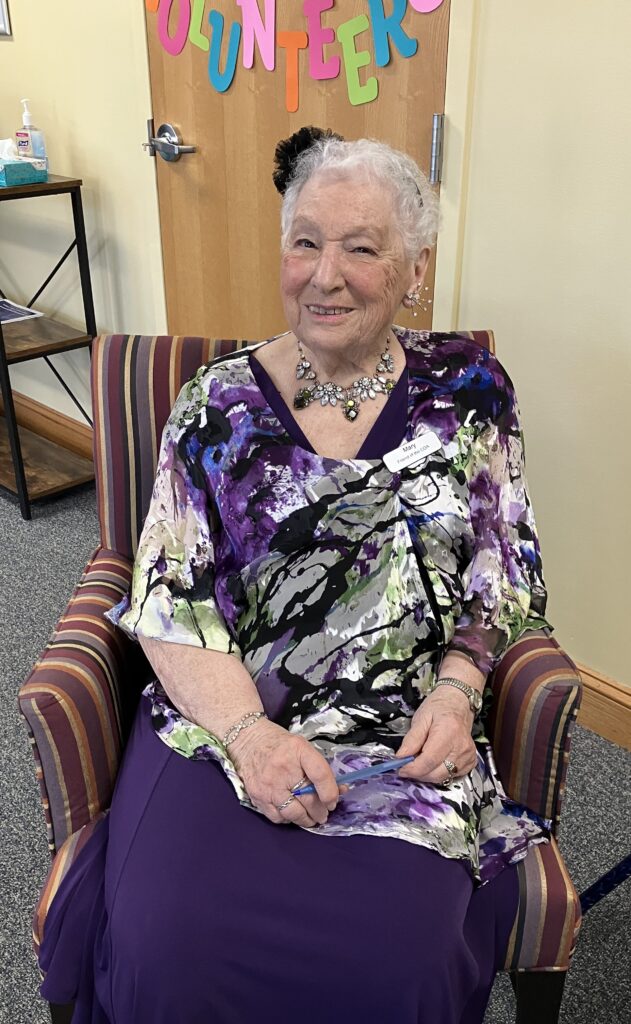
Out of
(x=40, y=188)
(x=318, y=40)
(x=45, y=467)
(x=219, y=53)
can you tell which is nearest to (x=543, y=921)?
(x=318, y=40)

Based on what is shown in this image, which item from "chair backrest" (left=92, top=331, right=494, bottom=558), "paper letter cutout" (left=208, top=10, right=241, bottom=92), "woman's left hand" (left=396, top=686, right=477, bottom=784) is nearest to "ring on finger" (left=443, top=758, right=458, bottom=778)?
"woman's left hand" (left=396, top=686, right=477, bottom=784)

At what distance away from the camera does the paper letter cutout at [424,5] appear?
5.66 ft

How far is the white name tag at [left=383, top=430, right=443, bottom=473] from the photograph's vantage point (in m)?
1.27

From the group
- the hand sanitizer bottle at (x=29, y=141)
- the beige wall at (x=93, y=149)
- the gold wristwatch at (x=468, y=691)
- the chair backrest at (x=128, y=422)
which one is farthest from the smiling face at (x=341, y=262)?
the hand sanitizer bottle at (x=29, y=141)

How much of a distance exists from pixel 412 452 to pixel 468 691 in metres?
0.34

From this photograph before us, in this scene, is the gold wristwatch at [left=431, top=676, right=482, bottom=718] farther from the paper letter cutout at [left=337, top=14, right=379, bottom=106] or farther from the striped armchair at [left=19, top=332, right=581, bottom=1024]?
the paper letter cutout at [left=337, top=14, right=379, bottom=106]

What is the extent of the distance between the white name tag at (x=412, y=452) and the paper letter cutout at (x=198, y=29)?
1.49 metres

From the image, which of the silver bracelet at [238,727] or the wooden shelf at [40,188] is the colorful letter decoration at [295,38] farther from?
the silver bracelet at [238,727]

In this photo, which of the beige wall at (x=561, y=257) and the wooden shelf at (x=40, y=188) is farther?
the wooden shelf at (x=40, y=188)

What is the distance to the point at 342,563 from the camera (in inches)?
48.9

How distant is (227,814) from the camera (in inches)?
42.5

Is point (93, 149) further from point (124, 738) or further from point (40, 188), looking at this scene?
point (124, 738)

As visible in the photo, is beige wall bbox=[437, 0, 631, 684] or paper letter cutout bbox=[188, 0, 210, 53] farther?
paper letter cutout bbox=[188, 0, 210, 53]

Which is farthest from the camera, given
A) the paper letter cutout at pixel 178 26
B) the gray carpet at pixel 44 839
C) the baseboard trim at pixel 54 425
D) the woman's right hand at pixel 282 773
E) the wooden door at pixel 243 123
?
the baseboard trim at pixel 54 425
